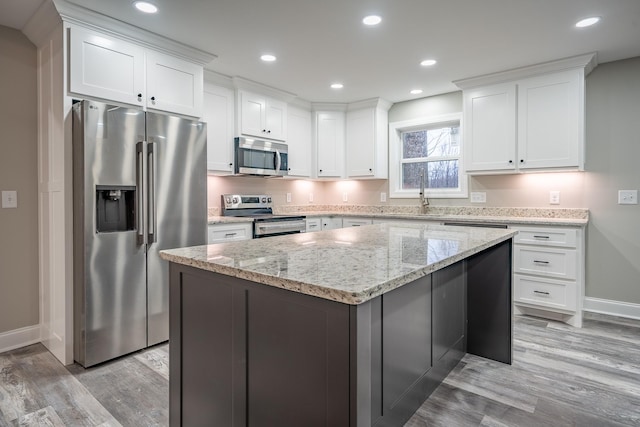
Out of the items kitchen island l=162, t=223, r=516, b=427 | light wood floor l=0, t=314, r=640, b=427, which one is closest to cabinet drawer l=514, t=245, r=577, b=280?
light wood floor l=0, t=314, r=640, b=427

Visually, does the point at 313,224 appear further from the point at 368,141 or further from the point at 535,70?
the point at 535,70

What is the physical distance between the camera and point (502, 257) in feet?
7.88

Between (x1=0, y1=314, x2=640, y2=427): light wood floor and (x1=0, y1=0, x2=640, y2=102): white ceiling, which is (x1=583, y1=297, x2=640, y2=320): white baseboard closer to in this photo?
(x1=0, y1=314, x2=640, y2=427): light wood floor

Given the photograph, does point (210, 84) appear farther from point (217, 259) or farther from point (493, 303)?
point (493, 303)

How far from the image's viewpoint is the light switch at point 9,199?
2705mm

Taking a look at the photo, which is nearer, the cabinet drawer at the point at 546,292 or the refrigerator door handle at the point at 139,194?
the refrigerator door handle at the point at 139,194

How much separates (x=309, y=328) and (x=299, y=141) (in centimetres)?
396

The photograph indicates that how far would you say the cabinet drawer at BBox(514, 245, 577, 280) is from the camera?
10.5ft

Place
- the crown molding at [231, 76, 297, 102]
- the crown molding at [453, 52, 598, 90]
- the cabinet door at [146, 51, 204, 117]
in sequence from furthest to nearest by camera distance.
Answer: the crown molding at [231, 76, 297, 102] → the crown molding at [453, 52, 598, 90] → the cabinet door at [146, 51, 204, 117]

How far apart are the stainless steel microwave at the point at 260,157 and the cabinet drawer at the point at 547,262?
8.79 ft

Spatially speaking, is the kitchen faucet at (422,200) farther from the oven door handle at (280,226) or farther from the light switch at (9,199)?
the light switch at (9,199)

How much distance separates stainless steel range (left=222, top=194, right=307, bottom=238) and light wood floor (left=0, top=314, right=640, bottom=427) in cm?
149

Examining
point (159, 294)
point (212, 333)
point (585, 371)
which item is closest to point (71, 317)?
point (159, 294)

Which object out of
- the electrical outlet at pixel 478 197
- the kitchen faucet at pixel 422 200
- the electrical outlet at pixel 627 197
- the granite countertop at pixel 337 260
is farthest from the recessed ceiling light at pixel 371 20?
the electrical outlet at pixel 627 197
